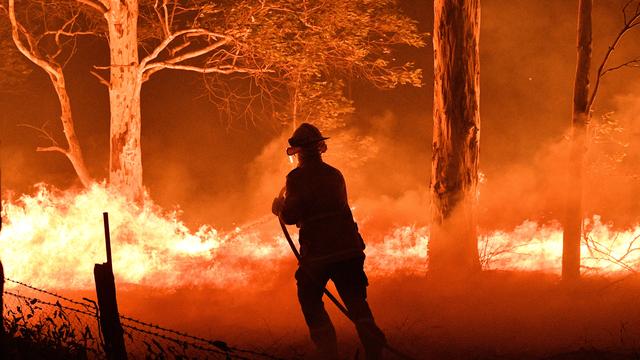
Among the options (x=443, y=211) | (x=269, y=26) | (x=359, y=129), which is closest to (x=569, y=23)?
(x=359, y=129)

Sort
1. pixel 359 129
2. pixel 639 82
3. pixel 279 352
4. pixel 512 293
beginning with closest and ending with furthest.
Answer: pixel 279 352, pixel 512 293, pixel 639 82, pixel 359 129

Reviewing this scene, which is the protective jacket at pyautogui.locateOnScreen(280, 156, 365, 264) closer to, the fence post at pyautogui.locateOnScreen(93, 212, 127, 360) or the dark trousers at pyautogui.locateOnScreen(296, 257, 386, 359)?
the dark trousers at pyautogui.locateOnScreen(296, 257, 386, 359)

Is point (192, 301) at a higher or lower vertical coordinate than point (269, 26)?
lower

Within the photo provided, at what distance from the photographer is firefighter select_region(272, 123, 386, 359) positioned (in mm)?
6004

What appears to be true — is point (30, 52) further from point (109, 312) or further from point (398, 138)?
point (109, 312)

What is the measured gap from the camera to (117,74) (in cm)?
1495

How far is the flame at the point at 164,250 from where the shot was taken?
11.6 metres

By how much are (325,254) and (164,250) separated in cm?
806

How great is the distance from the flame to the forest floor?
0.79m

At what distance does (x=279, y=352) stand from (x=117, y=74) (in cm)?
946

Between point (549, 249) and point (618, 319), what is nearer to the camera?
point (618, 319)

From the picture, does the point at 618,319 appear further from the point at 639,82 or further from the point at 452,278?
the point at 639,82

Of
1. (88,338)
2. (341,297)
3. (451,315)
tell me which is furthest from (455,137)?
A: (88,338)

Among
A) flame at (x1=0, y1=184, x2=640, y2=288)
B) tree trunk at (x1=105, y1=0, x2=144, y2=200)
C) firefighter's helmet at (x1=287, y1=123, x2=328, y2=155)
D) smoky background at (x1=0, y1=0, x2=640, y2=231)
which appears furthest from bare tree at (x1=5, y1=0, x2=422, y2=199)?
firefighter's helmet at (x1=287, y1=123, x2=328, y2=155)
